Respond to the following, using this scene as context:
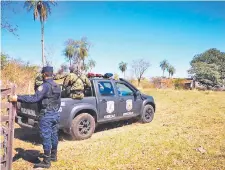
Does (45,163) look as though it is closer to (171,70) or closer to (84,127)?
(84,127)

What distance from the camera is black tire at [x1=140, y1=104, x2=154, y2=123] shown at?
29.0 feet

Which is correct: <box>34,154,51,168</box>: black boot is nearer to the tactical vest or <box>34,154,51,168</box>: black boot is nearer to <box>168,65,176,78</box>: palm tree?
the tactical vest

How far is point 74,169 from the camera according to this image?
185 inches

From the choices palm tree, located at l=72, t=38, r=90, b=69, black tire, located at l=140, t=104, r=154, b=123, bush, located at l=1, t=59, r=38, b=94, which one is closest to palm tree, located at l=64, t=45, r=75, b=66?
palm tree, located at l=72, t=38, r=90, b=69

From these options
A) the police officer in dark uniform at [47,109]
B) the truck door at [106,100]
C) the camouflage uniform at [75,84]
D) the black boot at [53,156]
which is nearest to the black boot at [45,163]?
the police officer in dark uniform at [47,109]

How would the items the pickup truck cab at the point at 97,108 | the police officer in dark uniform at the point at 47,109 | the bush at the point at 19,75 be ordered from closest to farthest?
the police officer in dark uniform at the point at 47,109
the pickup truck cab at the point at 97,108
the bush at the point at 19,75

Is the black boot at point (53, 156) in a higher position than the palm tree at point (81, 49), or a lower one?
lower

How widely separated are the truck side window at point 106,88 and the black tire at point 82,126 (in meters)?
0.94

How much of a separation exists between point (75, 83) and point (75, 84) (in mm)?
42

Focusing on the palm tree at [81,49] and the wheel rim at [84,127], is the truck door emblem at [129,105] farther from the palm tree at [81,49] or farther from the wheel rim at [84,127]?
the palm tree at [81,49]

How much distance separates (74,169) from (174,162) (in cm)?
203

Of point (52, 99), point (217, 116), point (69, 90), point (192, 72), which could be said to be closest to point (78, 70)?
point (69, 90)

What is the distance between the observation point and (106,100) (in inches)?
292

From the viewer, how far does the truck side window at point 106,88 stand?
293 inches
